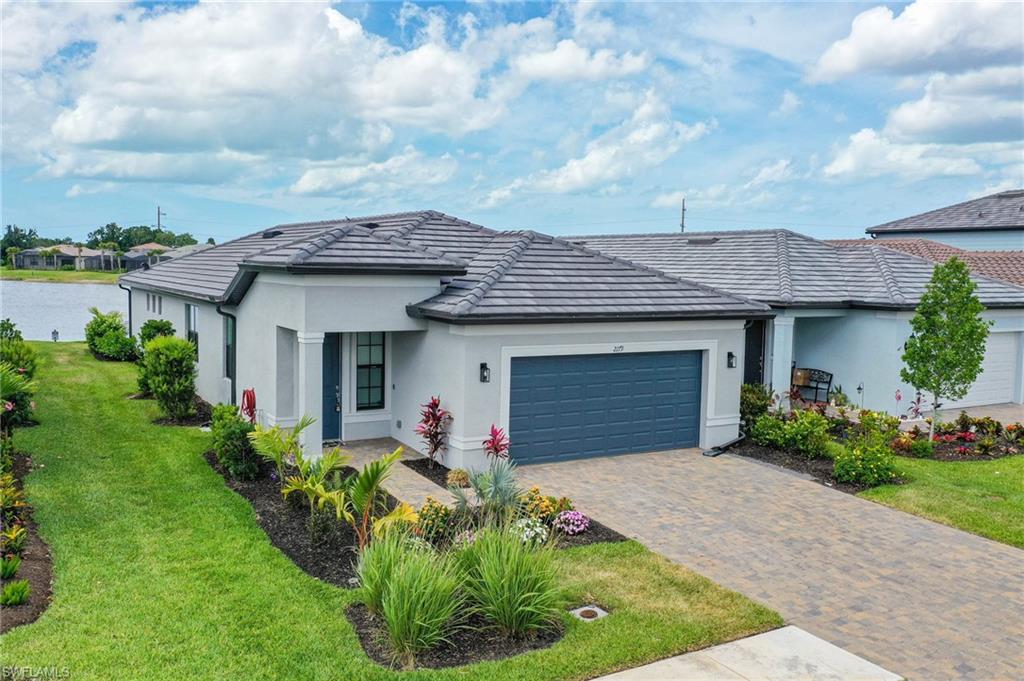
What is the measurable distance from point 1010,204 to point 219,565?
1592 inches

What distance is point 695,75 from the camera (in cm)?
1714

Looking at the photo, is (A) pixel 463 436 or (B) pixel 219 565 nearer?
(B) pixel 219 565

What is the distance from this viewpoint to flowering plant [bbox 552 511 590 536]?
9789 millimetres

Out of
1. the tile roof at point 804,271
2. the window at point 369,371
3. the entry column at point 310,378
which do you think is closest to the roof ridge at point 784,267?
the tile roof at point 804,271

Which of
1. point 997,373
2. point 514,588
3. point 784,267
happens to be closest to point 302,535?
point 514,588

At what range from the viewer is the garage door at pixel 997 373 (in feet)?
65.3

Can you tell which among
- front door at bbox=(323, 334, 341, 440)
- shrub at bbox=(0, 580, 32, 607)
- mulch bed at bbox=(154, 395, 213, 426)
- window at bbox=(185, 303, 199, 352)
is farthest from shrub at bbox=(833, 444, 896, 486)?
window at bbox=(185, 303, 199, 352)

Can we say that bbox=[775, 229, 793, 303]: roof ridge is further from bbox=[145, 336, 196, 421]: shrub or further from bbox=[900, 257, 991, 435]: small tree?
bbox=[145, 336, 196, 421]: shrub

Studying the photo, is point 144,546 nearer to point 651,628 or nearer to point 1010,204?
point 651,628

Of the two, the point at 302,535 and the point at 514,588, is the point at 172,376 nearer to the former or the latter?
the point at 302,535

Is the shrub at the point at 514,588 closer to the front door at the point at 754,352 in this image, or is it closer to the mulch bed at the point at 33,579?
the mulch bed at the point at 33,579

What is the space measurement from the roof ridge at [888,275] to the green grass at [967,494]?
16.4 feet

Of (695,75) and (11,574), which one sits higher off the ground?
(695,75)

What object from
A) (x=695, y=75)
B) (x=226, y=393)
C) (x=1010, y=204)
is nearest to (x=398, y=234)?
(x=226, y=393)
